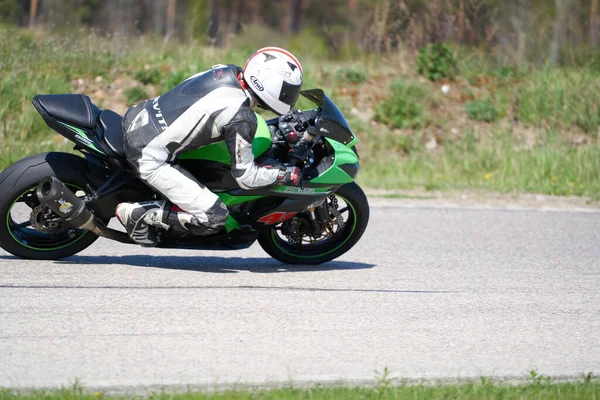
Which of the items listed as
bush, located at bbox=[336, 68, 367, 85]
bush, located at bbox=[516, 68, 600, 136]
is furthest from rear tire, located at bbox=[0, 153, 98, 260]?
bush, located at bbox=[516, 68, 600, 136]

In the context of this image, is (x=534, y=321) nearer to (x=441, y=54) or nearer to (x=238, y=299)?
(x=238, y=299)

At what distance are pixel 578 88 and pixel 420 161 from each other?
3.65m

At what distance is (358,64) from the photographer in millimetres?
15984

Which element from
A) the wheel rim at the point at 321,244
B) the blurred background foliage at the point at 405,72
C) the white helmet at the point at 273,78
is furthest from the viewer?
the blurred background foliage at the point at 405,72

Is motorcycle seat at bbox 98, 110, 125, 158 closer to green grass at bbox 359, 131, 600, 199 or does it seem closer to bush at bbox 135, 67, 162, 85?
green grass at bbox 359, 131, 600, 199

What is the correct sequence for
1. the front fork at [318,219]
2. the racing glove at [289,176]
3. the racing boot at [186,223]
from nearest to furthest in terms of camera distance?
the racing boot at [186,223] → the racing glove at [289,176] → the front fork at [318,219]

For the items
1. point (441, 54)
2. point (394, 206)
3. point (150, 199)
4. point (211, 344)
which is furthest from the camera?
point (441, 54)

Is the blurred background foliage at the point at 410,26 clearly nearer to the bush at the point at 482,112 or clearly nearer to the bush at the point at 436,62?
the bush at the point at 436,62

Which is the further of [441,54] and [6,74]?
[441,54]

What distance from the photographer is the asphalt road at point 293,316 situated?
457cm

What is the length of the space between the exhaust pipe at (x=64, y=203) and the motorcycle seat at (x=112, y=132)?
1.43 ft

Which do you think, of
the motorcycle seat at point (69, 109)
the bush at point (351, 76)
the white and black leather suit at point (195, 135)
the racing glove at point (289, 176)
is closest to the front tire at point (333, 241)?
the racing glove at point (289, 176)

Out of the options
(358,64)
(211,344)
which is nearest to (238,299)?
A: (211,344)

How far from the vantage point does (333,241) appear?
7133mm
